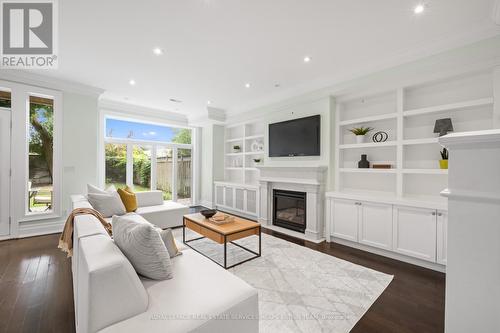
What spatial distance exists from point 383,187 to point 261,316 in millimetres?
2795

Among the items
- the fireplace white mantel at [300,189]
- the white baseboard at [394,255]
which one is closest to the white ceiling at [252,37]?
the fireplace white mantel at [300,189]

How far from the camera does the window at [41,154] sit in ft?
13.2

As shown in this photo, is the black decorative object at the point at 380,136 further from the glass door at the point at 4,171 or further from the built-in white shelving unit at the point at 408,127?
the glass door at the point at 4,171

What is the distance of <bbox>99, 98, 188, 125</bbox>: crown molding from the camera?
206 inches

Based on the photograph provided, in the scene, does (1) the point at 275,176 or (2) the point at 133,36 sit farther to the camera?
(1) the point at 275,176

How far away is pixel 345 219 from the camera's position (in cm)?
349

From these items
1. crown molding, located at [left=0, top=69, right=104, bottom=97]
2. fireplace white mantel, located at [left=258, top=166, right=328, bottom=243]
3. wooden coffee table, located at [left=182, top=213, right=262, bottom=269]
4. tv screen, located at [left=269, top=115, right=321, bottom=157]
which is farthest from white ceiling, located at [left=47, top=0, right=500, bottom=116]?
wooden coffee table, located at [left=182, top=213, right=262, bottom=269]

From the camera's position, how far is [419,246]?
9.14 ft

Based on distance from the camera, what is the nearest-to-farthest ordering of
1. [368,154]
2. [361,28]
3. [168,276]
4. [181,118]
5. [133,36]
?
[168,276], [361,28], [133,36], [368,154], [181,118]

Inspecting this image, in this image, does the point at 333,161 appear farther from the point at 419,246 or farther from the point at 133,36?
the point at 133,36

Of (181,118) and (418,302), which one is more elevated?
(181,118)

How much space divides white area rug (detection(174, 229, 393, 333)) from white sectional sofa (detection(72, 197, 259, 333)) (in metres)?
0.61

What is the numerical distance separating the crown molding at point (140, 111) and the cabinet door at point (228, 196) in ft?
8.45

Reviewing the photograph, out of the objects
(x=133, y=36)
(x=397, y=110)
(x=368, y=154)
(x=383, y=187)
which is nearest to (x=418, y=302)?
(x=383, y=187)
